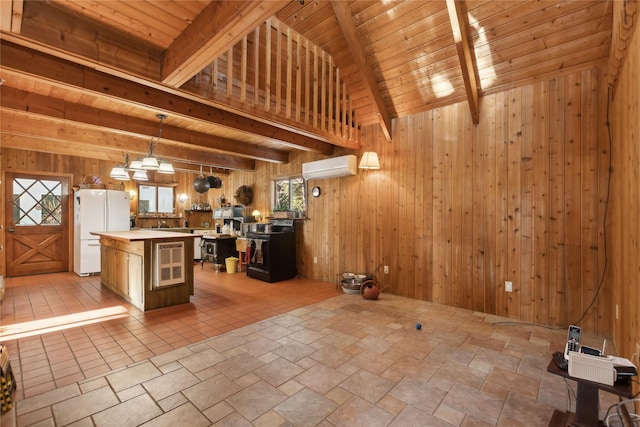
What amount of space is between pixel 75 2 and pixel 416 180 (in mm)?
4094

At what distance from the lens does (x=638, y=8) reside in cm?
174

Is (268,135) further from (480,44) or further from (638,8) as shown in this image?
(638,8)

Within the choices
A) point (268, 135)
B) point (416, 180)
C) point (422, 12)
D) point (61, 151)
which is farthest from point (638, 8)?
point (61, 151)

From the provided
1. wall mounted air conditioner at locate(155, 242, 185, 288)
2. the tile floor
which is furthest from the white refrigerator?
wall mounted air conditioner at locate(155, 242, 185, 288)

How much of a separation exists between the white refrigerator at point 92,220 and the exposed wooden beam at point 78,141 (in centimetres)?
94

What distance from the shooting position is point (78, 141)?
4.65m

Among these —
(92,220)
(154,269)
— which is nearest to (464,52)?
(154,269)

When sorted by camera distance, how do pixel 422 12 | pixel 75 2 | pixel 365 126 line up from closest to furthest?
pixel 75 2, pixel 422 12, pixel 365 126

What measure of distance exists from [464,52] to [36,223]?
27.6ft

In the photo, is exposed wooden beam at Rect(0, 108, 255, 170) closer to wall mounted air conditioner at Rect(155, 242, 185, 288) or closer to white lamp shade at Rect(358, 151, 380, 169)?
wall mounted air conditioner at Rect(155, 242, 185, 288)

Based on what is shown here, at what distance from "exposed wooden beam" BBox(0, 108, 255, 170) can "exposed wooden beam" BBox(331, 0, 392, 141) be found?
351 centimetres

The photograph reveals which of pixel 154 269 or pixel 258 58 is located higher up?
pixel 258 58

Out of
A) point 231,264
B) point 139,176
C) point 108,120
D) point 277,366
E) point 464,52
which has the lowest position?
point 277,366

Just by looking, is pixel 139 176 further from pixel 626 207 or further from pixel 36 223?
pixel 626 207
